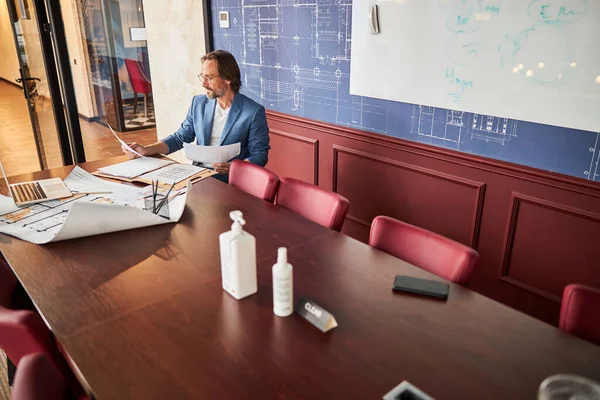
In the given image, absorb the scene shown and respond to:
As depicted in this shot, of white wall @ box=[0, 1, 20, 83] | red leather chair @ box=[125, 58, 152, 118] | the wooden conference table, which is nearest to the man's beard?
the wooden conference table

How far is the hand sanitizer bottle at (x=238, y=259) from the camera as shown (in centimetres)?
122

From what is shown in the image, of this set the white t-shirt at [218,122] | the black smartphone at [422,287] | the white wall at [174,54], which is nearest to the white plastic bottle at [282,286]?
the black smartphone at [422,287]

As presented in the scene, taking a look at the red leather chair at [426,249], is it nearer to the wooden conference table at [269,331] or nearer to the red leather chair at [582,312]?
the wooden conference table at [269,331]

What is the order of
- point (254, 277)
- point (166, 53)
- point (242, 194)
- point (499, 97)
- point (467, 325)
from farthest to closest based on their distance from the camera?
point (166, 53), point (499, 97), point (242, 194), point (254, 277), point (467, 325)

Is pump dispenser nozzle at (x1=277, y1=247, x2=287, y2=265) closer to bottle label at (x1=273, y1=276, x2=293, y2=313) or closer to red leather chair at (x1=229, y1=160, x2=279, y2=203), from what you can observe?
bottle label at (x1=273, y1=276, x2=293, y2=313)

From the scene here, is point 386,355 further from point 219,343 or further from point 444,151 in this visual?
point 444,151

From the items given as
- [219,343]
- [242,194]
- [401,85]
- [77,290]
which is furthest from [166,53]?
[219,343]

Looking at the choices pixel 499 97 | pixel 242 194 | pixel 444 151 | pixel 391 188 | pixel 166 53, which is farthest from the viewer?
pixel 166 53

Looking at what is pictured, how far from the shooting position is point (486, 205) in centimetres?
255

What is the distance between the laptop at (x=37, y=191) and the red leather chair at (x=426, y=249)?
1.32m

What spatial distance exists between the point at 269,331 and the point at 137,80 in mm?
5856

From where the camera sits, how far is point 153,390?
39.5 inches

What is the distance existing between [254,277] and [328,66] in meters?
2.18

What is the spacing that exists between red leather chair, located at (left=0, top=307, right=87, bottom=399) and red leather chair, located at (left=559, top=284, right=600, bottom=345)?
1.30 meters
